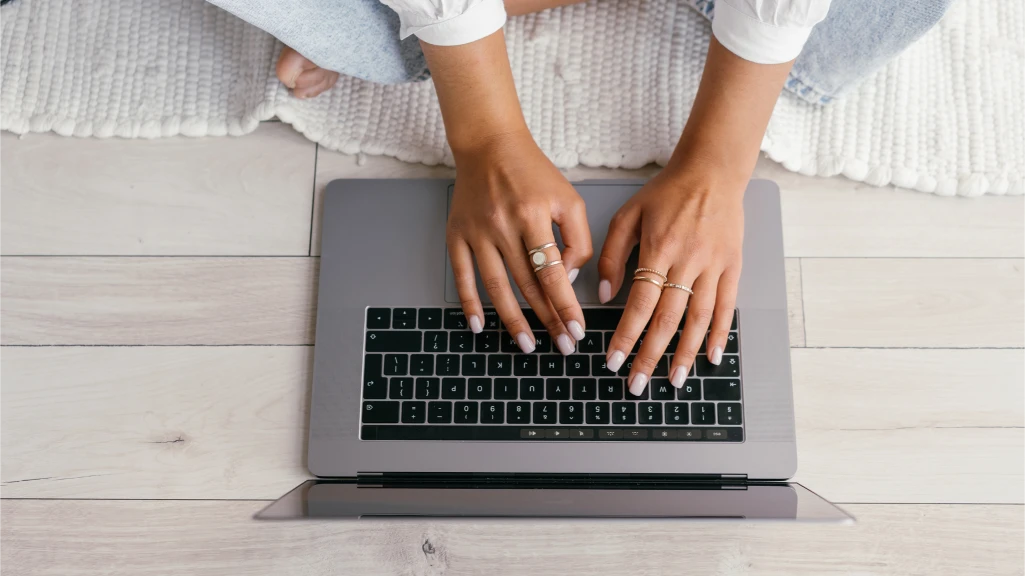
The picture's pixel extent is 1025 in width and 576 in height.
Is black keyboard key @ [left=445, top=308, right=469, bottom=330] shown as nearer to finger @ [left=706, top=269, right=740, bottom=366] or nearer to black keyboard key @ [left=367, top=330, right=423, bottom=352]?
black keyboard key @ [left=367, top=330, right=423, bottom=352]

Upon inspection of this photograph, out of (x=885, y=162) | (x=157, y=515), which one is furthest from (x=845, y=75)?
(x=157, y=515)

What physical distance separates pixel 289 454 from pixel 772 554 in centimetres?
48

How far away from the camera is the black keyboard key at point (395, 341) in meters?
0.67

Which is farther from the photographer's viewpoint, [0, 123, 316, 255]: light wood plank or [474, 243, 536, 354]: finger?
[0, 123, 316, 255]: light wood plank

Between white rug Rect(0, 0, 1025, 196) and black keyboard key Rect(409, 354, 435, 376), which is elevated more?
white rug Rect(0, 0, 1025, 196)

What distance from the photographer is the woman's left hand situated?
0.62 m

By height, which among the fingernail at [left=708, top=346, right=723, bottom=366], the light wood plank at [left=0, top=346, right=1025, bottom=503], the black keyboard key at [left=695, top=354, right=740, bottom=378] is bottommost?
the light wood plank at [left=0, top=346, right=1025, bottom=503]

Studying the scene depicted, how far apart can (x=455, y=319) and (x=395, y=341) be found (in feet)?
0.21

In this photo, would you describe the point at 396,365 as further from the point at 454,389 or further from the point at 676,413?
the point at 676,413

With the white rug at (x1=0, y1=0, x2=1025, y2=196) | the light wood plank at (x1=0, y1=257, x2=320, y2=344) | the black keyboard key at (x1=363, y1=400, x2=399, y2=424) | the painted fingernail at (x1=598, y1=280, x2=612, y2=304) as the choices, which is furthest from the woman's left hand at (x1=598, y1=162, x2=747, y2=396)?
the light wood plank at (x1=0, y1=257, x2=320, y2=344)

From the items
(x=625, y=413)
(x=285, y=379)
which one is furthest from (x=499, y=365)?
(x=285, y=379)

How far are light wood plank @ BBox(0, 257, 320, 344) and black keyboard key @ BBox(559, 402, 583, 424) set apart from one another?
0.27 meters

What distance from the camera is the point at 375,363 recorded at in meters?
0.67

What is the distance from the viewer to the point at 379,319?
0.68m
